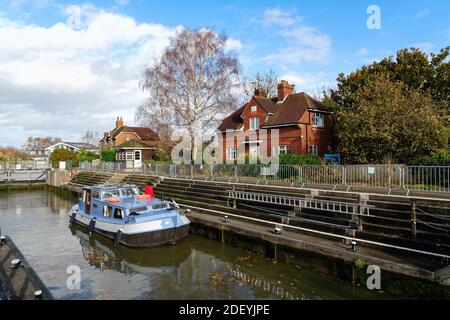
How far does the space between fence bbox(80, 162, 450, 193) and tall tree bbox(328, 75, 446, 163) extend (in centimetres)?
639

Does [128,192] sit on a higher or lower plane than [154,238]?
higher

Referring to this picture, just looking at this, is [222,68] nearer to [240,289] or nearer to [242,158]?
[242,158]

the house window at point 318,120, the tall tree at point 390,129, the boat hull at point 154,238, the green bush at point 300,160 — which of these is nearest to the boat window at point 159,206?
the boat hull at point 154,238

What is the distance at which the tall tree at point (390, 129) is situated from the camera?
20844 mm

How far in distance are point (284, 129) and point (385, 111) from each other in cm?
1155

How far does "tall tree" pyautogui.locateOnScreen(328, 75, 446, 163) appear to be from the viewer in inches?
821

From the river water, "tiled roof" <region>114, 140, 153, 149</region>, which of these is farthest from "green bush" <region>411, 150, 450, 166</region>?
"tiled roof" <region>114, 140, 153, 149</region>

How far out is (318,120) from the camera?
107ft

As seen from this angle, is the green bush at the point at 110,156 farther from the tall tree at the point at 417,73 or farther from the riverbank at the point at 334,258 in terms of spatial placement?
the riverbank at the point at 334,258

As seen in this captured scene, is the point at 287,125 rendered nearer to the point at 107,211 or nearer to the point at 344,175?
the point at 344,175

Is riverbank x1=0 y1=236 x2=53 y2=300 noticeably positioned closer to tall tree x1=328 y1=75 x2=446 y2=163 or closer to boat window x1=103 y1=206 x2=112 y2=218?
boat window x1=103 y1=206 x2=112 y2=218

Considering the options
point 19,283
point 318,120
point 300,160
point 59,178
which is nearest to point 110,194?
point 19,283

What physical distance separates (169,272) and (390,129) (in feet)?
52.8
